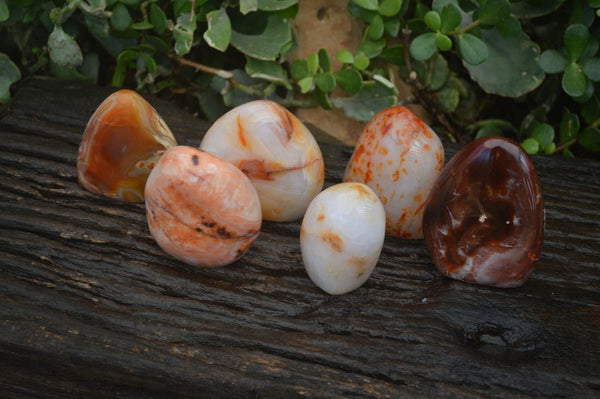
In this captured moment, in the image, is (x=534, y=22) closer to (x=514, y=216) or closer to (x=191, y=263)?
(x=514, y=216)

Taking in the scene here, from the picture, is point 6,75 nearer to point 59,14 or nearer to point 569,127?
point 59,14

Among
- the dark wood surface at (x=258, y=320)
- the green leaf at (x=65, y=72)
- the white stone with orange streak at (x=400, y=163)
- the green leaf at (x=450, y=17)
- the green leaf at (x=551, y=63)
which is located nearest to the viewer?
the dark wood surface at (x=258, y=320)

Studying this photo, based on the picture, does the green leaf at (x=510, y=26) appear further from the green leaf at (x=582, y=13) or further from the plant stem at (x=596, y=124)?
the plant stem at (x=596, y=124)

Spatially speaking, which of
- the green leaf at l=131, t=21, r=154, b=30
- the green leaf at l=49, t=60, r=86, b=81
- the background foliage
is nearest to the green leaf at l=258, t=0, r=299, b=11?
Answer: the background foliage

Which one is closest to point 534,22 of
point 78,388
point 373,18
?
point 373,18

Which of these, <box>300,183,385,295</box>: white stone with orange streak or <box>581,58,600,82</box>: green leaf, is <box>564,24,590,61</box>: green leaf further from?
<box>300,183,385,295</box>: white stone with orange streak

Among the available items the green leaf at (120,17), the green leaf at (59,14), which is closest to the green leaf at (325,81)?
the green leaf at (120,17)
